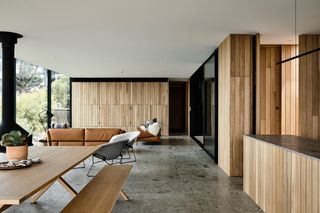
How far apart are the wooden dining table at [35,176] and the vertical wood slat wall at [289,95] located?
4939 millimetres

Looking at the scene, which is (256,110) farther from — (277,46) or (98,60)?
(98,60)

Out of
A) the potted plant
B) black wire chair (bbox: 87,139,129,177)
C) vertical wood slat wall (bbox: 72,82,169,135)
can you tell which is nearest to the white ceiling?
the potted plant

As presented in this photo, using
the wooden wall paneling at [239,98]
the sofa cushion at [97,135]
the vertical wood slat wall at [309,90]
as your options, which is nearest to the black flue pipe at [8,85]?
the sofa cushion at [97,135]

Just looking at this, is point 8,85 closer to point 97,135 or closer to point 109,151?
point 109,151

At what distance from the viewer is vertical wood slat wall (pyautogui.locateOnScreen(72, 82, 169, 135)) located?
1284 cm

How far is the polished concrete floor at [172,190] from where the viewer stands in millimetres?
3664

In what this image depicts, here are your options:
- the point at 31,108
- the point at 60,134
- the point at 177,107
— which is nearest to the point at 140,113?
the point at 177,107

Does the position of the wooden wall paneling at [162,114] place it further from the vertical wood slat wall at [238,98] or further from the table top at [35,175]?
the table top at [35,175]

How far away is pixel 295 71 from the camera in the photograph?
6.70 meters

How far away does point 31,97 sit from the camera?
9.52 m

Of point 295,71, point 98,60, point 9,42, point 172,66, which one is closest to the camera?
point 9,42

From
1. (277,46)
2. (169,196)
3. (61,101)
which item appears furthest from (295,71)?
(61,101)

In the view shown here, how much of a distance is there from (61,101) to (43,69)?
233 cm

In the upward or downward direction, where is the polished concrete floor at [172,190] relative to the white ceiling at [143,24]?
downward
